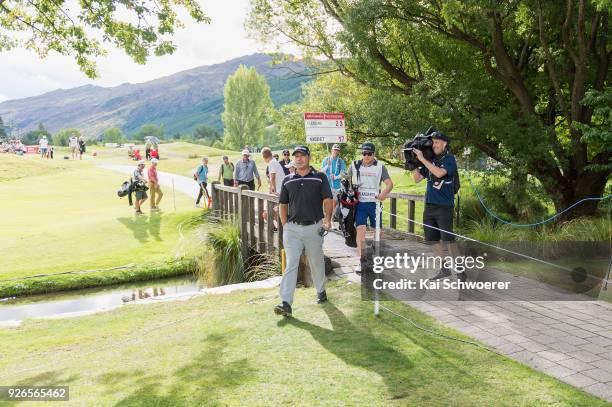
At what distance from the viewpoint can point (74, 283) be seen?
12.1 m

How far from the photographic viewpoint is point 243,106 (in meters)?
92.3

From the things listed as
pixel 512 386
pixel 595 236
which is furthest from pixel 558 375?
pixel 595 236

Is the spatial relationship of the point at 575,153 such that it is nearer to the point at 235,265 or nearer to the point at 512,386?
the point at 235,265

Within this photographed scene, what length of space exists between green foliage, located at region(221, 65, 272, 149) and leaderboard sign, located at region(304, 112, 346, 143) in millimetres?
80297

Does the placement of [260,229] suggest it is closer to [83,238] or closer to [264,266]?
[264,266]

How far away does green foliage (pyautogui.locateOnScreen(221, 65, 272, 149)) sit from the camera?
92.0m

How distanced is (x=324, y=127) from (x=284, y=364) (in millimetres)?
8444

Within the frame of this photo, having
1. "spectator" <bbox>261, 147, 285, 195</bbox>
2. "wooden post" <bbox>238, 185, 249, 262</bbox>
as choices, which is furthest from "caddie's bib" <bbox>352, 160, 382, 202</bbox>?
"wooden post" <bbox>238, 185, 249, 262</bbox>

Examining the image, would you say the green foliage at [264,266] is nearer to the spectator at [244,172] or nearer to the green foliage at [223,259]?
the green foliage at [223,259]

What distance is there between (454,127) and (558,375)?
8855mm

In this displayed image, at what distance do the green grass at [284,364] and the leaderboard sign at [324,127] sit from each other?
580cm

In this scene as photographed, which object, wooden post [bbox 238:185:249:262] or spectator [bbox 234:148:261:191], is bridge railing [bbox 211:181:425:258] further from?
spectator [bbox 234:148:261:191]

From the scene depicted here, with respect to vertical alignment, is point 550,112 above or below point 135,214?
above

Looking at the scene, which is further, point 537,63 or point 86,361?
point 537,63
